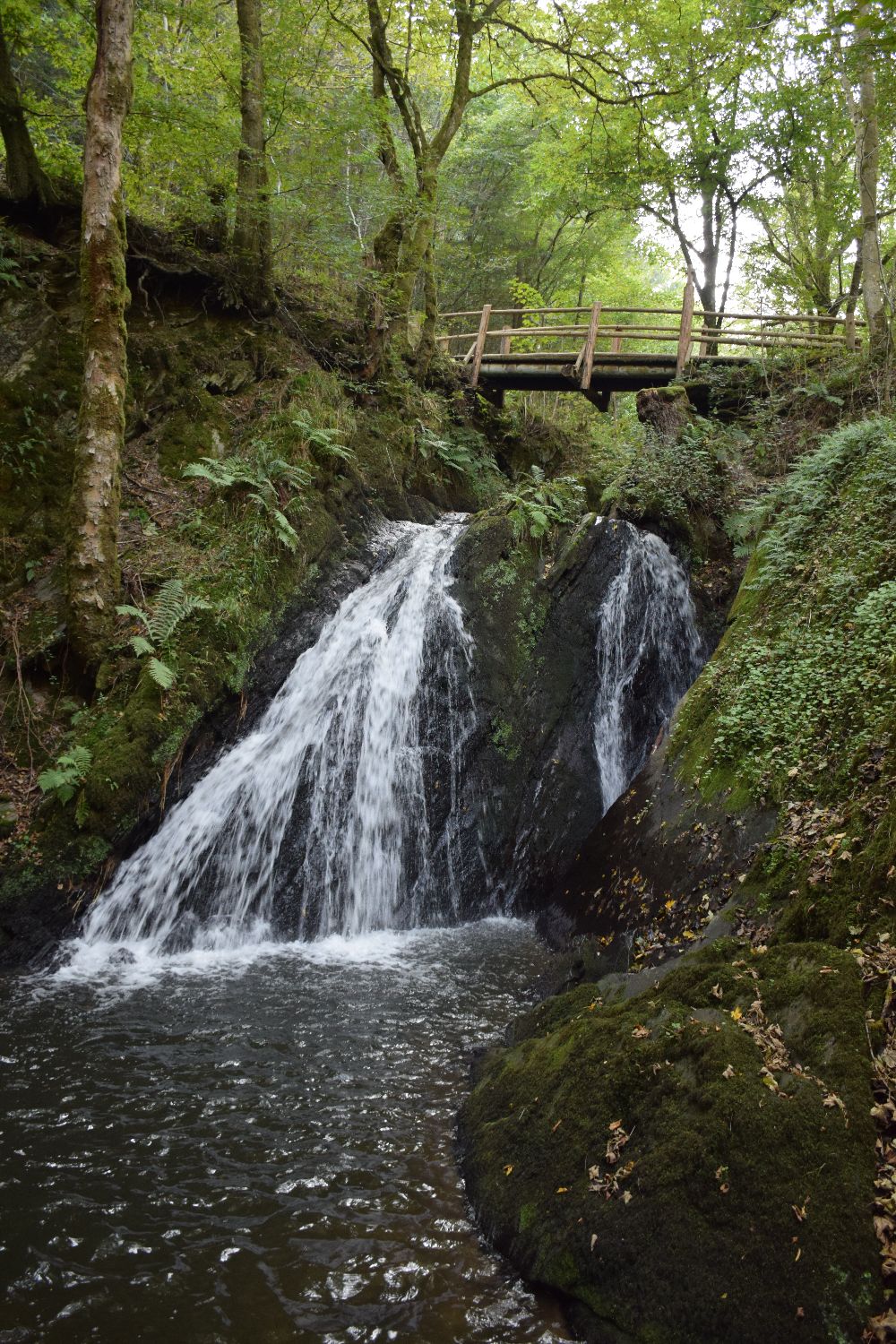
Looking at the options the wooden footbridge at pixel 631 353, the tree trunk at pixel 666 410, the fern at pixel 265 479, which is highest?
the wooden footbridge at pixel 631 353

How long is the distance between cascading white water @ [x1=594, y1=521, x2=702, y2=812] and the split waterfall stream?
38 millimetres

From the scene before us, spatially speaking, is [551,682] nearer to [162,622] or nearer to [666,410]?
[162,622]

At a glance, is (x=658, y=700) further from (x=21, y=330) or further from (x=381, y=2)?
(x=381, y=2)

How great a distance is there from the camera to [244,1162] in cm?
380

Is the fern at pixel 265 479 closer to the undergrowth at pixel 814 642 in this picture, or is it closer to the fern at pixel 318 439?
the fern at pixel 318 439

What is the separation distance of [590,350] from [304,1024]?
1441cm

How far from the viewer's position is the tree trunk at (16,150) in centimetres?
942

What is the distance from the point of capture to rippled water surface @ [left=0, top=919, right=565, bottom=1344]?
9.57 feet

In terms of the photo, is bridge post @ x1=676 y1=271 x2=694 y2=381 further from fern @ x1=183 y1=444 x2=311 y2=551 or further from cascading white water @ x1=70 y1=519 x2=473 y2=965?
fern @ x1=183 y1=444 x2=311 y2=551

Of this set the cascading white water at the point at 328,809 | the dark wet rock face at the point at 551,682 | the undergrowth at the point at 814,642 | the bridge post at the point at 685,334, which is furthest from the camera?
the bridge post at the point at 685,334

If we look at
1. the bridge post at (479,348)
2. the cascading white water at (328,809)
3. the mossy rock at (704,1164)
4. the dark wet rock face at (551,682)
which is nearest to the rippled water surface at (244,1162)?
the mossy rock at (704,1164)

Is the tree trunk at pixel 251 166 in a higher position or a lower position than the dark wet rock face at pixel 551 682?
higher

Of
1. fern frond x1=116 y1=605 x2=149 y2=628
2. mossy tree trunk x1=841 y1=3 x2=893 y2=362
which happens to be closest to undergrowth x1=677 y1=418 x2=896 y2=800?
mossy tree trunk x1=841 y1=3 x2=893 y2=362

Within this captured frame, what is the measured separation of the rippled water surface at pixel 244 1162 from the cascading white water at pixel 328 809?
0.97 meters
